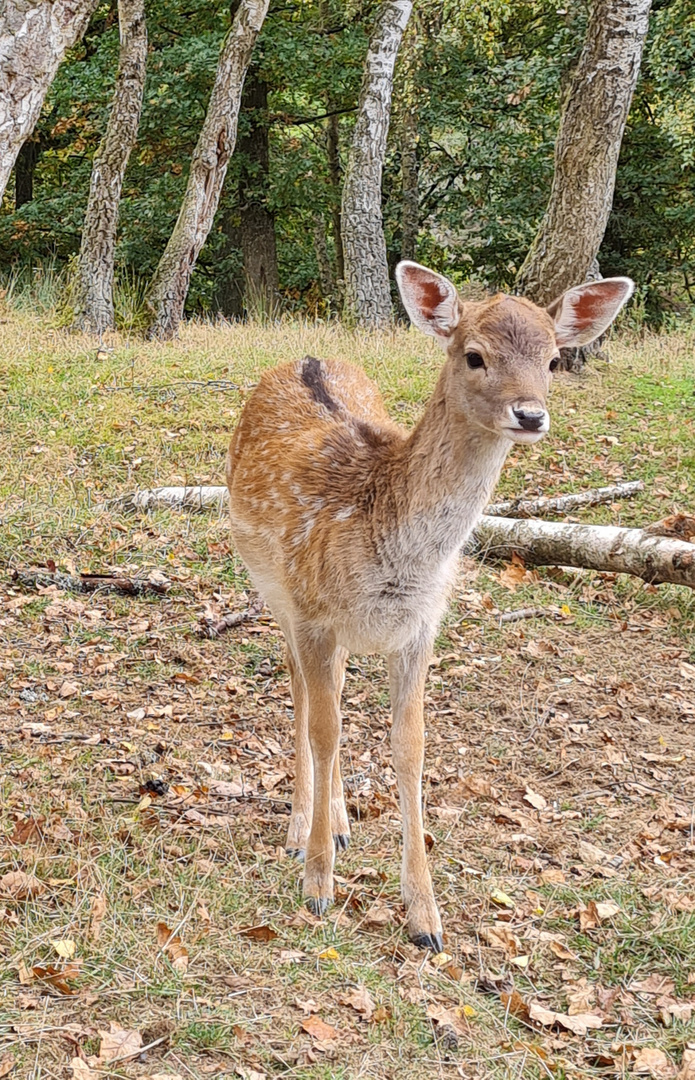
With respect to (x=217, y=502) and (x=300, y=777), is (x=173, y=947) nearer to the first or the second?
(x=300, y=777)

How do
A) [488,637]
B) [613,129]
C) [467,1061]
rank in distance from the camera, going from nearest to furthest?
[467,1061] → [488,637] → [613,129]

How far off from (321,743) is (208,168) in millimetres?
10426

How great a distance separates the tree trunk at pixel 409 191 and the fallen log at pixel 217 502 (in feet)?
36.7

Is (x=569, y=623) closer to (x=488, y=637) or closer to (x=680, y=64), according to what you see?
(x=488, y=637)

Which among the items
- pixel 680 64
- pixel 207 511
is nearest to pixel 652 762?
pixel 207 511

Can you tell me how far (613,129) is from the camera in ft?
31.5

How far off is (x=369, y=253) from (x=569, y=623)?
25.7 feet

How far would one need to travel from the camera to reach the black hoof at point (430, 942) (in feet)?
12.6

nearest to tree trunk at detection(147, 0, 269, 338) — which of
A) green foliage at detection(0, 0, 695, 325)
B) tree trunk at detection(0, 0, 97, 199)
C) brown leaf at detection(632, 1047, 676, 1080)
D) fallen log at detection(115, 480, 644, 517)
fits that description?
green foliage at detection(0, 0, 695, 325)

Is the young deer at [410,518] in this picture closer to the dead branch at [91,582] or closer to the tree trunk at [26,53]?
the tree trunk at [26,53]

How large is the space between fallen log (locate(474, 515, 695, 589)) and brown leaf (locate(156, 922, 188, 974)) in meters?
3.89

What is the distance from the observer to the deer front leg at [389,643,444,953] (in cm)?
392

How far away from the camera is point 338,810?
176 inches

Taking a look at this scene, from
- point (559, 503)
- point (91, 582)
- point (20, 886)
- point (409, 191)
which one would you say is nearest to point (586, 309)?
point (20, 886)
